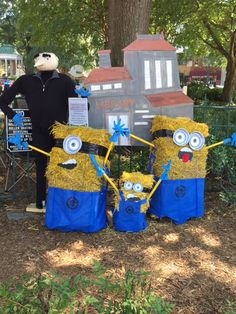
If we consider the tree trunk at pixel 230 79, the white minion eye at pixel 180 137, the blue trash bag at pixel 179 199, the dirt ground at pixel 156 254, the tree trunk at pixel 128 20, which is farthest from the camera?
the tree trunk at pixel 230 79

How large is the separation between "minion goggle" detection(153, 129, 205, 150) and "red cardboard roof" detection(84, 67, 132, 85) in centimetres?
80

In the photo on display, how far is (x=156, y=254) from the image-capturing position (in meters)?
3.80

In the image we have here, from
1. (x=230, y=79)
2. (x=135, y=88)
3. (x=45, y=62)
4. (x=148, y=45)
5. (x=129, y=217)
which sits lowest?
(x=129, y=217)

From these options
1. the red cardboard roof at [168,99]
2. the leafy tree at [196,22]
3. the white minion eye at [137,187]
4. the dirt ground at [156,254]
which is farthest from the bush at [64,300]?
the leafy tree at [196,22]

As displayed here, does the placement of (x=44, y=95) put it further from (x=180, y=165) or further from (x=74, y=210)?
→ (x=180, y=165)

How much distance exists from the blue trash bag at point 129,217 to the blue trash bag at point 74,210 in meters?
0.19

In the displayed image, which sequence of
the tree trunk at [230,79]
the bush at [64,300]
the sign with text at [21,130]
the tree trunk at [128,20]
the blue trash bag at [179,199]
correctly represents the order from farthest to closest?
the tree trunk at [230,79]
the tree trunk at [128,20]
the sign with text at [21,130]
the blue trash bag at [179,199]
the bush at [64,300]

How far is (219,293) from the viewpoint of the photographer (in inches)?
126

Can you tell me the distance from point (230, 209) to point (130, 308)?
3.17 m

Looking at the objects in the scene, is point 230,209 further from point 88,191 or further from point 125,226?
point 88,191

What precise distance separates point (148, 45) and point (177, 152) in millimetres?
1269

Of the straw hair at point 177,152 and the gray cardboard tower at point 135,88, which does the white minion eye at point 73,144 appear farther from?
the straw hair at point 177,152

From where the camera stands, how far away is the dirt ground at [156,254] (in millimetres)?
3221

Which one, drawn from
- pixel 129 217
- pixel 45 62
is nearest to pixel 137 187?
pixel 129 217
